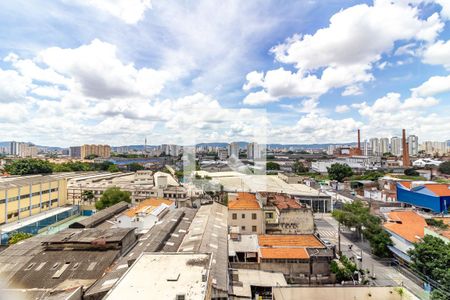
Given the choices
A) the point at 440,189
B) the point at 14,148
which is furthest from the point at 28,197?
the point at 14,148

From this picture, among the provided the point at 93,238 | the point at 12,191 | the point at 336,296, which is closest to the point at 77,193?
the point at 12,191

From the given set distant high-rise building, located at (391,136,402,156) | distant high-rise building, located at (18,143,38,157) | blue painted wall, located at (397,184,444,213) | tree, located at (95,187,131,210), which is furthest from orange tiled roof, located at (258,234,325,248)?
distant high-rise building, located at (18,143,38,157)

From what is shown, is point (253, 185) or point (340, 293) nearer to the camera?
point (340, 293)

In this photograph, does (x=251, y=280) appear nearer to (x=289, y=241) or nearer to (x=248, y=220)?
(x=289, y=241)

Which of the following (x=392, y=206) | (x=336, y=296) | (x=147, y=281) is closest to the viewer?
(x=147, y=281)

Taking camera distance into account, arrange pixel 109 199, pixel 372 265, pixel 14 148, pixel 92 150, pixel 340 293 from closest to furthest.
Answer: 1. pixel 340 293
2. pixel 372 265
3. pixel 109 199
4. pixel 92 150
5. pixel 14 148

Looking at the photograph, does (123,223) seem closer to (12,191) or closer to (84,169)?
(12,191)
